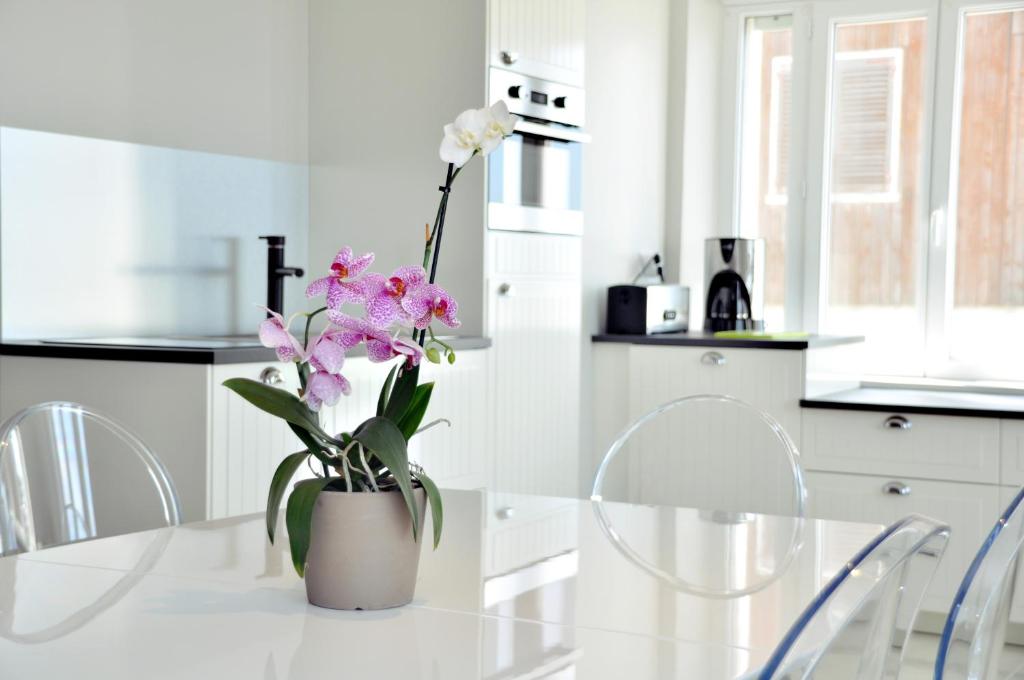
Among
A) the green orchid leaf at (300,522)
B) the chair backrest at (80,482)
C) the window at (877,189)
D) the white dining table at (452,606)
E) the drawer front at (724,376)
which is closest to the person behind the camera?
the white dining table at (452,606)

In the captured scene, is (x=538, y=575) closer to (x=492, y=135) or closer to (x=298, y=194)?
(x=492, y=135)

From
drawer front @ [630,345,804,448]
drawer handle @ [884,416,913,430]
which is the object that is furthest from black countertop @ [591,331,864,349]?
drawer handle @ [884,416,913,430]

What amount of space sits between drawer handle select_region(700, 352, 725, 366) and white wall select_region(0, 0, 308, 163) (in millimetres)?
1326

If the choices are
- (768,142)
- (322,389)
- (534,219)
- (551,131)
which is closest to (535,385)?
(534,219)

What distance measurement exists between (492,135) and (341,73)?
96.7 inches

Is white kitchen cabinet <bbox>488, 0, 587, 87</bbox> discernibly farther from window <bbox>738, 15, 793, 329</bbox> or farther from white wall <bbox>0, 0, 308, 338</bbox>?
window <bbox>738, 15, 793, 329</bbox>

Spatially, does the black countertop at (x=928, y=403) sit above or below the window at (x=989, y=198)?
below

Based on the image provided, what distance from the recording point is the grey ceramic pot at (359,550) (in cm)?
113

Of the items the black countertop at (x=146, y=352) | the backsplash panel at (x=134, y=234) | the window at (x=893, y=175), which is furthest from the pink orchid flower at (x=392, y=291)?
A: the window at (x=893, y=175)

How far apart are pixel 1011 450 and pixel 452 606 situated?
252 cm

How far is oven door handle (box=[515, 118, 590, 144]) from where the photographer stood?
328 cm

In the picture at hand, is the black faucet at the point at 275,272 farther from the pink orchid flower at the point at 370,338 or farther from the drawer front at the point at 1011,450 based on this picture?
the pink orchid flower at the point at 370,338

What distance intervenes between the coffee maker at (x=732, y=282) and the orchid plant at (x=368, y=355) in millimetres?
2990

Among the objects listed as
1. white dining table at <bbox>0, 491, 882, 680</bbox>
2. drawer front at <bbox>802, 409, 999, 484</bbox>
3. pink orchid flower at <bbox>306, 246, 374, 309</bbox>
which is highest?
pink orchid flower at <bbox>306, 246, 374, 309</bbox>
